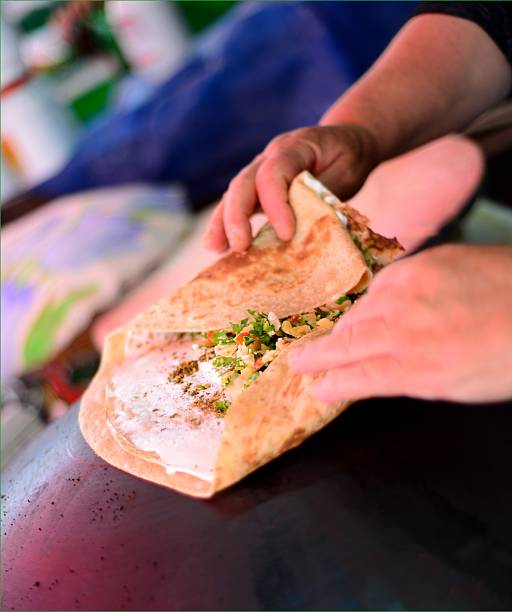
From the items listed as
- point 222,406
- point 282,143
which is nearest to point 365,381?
point 222,406

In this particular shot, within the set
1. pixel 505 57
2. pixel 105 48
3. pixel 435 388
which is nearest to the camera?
pixel 435 388

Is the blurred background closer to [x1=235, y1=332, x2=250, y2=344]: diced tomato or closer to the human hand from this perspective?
the human hand

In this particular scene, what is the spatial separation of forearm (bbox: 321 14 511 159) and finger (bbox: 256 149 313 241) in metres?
0.17

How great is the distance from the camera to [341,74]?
171 centimetres

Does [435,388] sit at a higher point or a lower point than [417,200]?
higher

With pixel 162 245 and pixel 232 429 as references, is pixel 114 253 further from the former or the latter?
pixel 232 429

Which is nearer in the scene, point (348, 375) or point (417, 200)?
point (348, 375)

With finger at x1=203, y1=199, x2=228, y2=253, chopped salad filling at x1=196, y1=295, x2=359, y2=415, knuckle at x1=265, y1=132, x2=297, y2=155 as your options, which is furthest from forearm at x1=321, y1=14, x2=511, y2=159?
chopped salad filling at x1=196, y1=295, x2=359, y2=415

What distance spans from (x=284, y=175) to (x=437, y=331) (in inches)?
14.4

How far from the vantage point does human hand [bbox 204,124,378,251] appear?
2.30ft

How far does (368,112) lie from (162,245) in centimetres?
97

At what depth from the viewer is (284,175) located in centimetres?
71

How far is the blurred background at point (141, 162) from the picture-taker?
1567 mm

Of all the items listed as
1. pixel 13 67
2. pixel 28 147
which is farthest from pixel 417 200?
pixel 28 147
